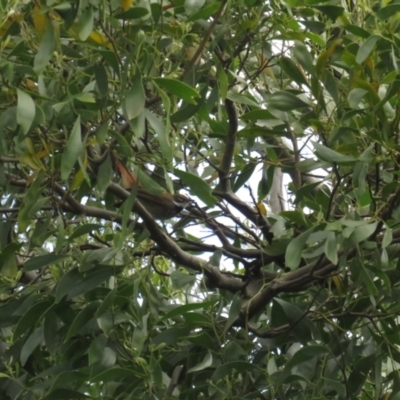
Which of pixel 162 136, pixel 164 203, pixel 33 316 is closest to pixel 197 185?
pixel 162 136

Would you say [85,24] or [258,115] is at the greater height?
[85,24]

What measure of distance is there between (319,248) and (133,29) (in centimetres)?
48

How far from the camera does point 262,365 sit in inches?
64.7

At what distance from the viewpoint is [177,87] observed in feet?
4.16

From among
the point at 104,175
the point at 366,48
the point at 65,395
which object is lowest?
the point at 65,395

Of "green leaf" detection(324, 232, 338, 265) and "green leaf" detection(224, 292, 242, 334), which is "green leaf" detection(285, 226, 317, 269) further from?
"green leaf" detection(224, 292, 242, 334)

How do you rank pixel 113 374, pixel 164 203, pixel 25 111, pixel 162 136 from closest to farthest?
1. pixel 25 111
2. pixel 162 136
3. pixel 113 374
4. pixel 164 203

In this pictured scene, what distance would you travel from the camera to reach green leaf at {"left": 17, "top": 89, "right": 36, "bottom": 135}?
111 cm

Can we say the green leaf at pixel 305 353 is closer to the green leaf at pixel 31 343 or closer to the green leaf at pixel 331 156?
the green leaf at pixel 331 156

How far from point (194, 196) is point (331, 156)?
12.9 inches

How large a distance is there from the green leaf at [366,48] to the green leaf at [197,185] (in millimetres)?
313

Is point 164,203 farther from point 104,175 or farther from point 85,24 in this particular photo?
point 85,24

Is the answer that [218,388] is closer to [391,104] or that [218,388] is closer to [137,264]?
[137,264]

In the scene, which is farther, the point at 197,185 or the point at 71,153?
the point at 197,185
